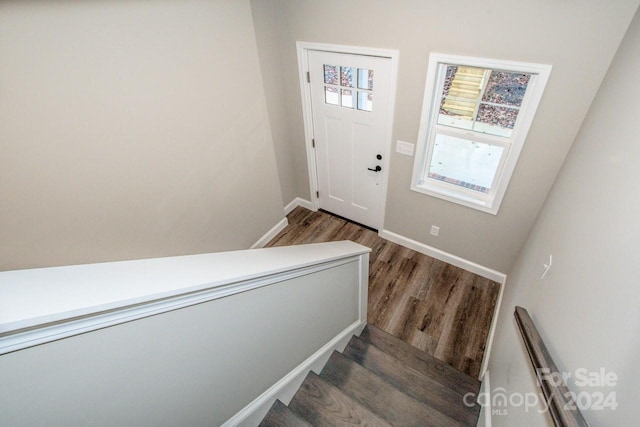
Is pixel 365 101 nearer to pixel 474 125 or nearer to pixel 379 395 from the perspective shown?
pixel 474 125

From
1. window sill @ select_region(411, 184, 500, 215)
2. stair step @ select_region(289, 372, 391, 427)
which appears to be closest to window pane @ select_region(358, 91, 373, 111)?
window sill @ select_region(411, 184, 500, 215)

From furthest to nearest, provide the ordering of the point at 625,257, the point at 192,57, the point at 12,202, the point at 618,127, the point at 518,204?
the point at 518,204
the point at 192,57
the point at 12,202
the point at 618,127
the point at 625,257

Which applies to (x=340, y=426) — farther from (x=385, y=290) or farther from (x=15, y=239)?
(x=15, y=239)

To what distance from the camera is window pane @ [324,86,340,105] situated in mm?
2878

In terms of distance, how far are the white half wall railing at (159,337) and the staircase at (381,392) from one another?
145 millimetres

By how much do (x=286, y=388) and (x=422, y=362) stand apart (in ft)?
3.64

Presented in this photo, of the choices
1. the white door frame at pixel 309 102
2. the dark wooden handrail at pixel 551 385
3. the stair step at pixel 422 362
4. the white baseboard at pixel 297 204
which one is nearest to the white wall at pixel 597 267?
the dark wooden handrail at pixel 551 385

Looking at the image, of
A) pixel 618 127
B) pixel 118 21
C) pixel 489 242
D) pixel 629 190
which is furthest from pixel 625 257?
pixel 118 21

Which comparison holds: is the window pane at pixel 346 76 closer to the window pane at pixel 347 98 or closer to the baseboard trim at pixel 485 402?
the window pane at pixel 347 98

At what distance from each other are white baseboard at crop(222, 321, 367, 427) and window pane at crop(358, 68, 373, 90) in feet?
6.92

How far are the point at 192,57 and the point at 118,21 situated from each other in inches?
19.5

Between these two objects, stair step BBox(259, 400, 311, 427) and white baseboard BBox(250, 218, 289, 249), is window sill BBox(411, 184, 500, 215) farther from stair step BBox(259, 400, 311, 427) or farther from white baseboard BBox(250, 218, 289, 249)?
stair step BBox(259, 400, 311, 427)

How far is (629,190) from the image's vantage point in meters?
0.89

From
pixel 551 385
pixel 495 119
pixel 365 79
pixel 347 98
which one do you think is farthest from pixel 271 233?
pixel 551 385
